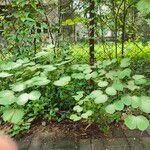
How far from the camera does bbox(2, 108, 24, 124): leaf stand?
189 cm

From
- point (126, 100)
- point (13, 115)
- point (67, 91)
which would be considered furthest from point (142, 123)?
point (67, 91)

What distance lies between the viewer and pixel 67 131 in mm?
3529

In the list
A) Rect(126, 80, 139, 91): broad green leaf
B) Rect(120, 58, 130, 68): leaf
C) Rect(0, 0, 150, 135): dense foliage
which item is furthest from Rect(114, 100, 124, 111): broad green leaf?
Rect(0, 0, 150, 135): dense foliage

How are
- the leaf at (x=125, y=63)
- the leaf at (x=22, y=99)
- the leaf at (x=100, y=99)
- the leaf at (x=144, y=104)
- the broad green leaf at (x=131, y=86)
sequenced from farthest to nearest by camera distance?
the leaf at (x=125, y=63), the broad green leaf at (x=131, y=86), the leaf at (x=100, y=99), the leaf at (x=22, y=99), the leaf at (x=144, y=104)

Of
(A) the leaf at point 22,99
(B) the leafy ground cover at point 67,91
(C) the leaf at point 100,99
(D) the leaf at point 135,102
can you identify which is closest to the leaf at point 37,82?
(B) the leafy ground cover at point 67,91

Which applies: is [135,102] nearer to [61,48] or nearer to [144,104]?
[144,104]

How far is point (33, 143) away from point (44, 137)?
0.56 ft

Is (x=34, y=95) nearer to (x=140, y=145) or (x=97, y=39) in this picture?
(x=140, y=145)

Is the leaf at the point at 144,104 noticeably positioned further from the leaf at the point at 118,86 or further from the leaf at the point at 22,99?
the leaf at the point at 22,99

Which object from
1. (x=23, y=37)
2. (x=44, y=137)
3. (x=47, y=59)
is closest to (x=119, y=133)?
(x=44, y=137)

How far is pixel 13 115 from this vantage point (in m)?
1.92

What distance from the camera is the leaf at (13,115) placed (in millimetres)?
1889

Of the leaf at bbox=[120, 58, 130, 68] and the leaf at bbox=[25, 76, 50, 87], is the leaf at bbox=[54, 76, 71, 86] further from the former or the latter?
the leaf at bbox=[120, 58, 130, 68]

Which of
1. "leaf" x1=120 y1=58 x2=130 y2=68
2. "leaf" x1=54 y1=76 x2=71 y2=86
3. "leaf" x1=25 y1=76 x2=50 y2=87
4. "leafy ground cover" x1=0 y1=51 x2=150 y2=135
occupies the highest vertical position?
"leaf" x1=120 y1=58 x2=130 y2=68
